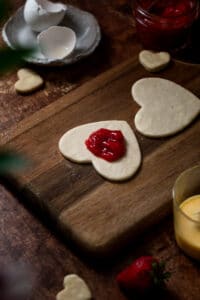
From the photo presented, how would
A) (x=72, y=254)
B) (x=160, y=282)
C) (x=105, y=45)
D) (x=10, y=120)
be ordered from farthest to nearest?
1. (x=105, y=45)
2. (x=10, y=120)
3. (x=72, y=254)
4. (x=160, y=282)

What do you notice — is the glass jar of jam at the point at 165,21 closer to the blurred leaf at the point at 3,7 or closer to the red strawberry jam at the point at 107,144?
the red strawberry jam at the point at 107,144

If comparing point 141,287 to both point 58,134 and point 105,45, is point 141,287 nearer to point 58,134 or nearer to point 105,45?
point 58,134

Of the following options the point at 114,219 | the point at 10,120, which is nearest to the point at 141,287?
the point at 114,219

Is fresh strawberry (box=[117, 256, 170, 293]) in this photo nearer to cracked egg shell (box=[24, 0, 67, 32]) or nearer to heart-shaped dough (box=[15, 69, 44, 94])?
heart-shaped dough (box=[15, 69, 44, 94])

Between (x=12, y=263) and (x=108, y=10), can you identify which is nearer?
(x=12, y=263)

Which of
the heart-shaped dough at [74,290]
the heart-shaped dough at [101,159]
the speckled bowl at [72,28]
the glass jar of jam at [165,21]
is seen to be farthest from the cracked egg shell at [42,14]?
the heart-shaped dough at [74,290]

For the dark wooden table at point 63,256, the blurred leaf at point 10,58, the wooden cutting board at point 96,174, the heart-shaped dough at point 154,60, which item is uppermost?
the blurred leaf at point 10,58
